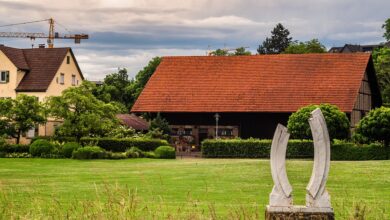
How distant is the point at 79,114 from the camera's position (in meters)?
53.1

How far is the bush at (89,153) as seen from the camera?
4531cm

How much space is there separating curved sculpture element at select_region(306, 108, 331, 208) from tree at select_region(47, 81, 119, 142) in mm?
40280

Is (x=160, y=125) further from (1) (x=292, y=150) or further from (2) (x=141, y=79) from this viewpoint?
(2) (x=141, y=79)

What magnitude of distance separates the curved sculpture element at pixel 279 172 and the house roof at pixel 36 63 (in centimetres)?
5691

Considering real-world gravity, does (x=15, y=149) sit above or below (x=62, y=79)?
below

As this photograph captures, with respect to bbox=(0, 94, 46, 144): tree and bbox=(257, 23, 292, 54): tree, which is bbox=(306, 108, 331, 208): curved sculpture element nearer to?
bbox=(0, 94, 46, 144): tree

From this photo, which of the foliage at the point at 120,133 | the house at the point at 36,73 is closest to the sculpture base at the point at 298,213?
the foliage at the point at 120,133

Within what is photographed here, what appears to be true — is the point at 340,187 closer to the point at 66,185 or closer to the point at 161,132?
the point at 66,185

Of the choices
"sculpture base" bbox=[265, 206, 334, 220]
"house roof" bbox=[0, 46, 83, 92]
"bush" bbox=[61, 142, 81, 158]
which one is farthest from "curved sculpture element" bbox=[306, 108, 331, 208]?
"house roof" bbox=[0, 46, 83, 92]

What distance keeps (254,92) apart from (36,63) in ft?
71.0

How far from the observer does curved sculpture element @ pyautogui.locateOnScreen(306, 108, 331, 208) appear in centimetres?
1245

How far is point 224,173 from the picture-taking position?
94.3 ft

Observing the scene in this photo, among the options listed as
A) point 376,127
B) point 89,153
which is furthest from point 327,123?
point 89,153

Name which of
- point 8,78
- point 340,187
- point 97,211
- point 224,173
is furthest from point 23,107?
point 97,211
